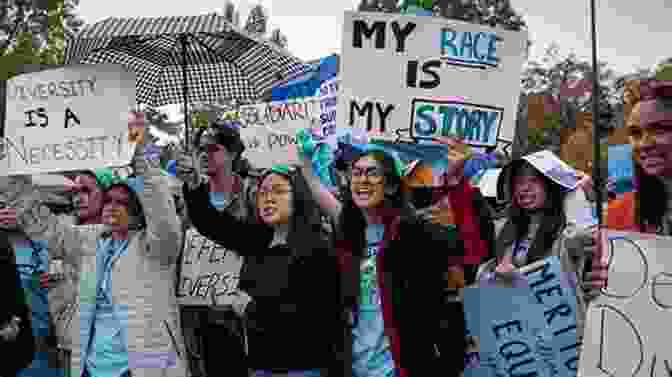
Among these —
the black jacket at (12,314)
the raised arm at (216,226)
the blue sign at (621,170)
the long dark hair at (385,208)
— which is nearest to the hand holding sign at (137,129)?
the raised arm at (216,226)

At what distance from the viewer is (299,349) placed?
3488 mm

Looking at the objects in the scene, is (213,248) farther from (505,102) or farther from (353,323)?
(505,102)

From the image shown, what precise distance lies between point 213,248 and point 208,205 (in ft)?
1.93

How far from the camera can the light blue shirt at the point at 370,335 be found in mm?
3438

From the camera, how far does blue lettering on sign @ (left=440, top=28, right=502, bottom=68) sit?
4492 mm

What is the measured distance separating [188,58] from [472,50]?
374 centimetres

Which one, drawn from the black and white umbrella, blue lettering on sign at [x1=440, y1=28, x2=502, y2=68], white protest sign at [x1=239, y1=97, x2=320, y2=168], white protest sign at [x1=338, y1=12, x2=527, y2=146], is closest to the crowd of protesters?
white protest sign at [x1=338, y1=12, x2=527, y2=146]

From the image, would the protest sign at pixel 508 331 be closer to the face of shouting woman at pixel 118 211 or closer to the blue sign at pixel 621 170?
the blue sign at pixel 621 170

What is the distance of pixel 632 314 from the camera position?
2.43 meters

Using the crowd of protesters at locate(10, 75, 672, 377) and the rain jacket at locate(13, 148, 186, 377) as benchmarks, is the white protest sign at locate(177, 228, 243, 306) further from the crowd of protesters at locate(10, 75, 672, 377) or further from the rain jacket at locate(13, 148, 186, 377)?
the rain jacket at locate(13, 148, 186, 377)

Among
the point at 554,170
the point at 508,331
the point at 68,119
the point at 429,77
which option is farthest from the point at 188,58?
the point at 508,331

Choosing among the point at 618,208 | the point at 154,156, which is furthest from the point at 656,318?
the point at 154,156

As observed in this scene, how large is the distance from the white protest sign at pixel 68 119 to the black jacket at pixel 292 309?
118 cm

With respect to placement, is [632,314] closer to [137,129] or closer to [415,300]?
[415,300]
